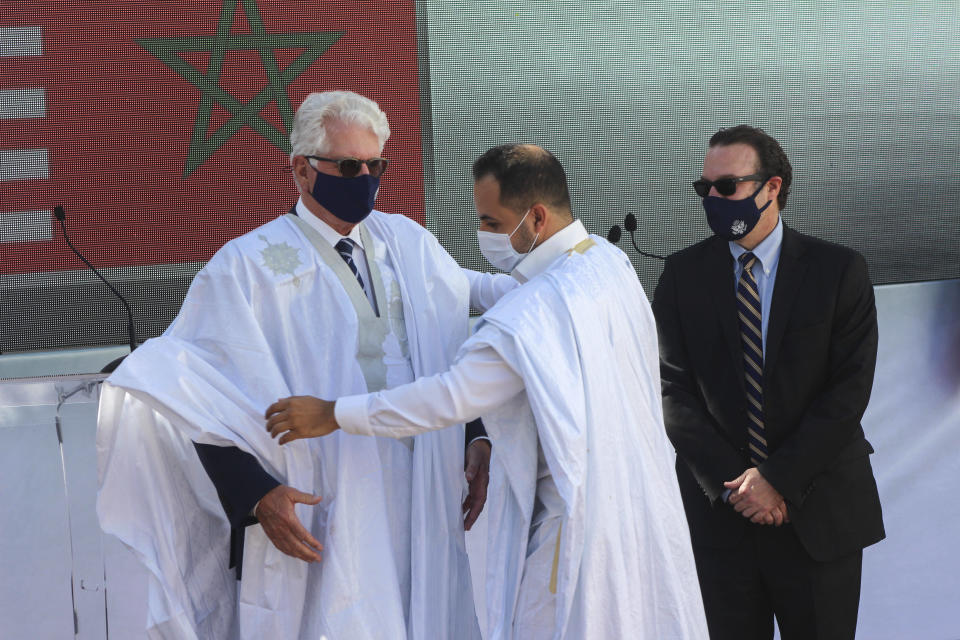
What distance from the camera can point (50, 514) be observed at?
3.40m

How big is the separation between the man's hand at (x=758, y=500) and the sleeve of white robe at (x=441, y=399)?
2.81ft

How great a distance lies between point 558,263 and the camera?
2225 millimetres

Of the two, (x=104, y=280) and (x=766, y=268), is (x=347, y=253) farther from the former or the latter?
(x=104, y=280)

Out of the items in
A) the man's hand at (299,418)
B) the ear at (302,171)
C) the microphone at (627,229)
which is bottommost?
the man's hand at (299,418)

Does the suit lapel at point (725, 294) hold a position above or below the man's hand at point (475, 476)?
above

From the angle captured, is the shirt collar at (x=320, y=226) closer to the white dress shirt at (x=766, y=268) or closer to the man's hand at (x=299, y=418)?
the man's hand at (x=299, y=418)

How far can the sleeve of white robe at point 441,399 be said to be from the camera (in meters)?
2.08

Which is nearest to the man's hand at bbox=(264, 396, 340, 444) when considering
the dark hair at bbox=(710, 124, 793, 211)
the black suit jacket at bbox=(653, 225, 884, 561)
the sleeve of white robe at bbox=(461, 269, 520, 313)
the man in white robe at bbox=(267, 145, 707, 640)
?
the man in white robe at bbox=(267, 145, 707, 640)

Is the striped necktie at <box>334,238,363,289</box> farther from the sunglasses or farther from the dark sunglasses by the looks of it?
the sunglasses

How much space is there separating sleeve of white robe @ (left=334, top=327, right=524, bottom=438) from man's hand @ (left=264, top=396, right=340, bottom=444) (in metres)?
0.04

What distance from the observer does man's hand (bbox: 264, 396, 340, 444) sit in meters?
2.09

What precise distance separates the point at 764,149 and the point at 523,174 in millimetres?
894

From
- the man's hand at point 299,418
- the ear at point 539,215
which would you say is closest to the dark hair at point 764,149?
the ear at point 539,215

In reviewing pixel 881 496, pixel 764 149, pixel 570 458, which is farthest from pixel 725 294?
pixel 881 496
